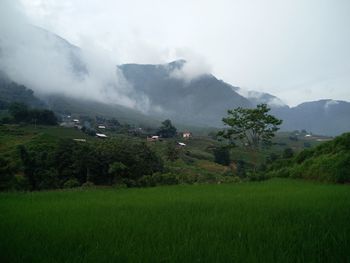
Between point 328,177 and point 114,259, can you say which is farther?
point 328,177

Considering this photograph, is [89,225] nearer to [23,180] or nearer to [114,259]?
[114,259]

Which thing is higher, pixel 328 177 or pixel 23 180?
pixel 328 177

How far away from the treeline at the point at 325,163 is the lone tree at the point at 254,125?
11.8 ft

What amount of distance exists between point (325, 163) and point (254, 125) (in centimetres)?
1308

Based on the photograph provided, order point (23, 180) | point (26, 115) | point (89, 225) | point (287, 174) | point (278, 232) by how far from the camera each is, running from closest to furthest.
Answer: point (278, 232)
point (89, 225)
point (287, 174)
point (23, 180)
point (26, 115)

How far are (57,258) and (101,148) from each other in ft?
95.1

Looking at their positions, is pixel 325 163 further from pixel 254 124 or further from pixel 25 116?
pixel 25 116

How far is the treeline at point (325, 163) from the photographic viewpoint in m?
19.0

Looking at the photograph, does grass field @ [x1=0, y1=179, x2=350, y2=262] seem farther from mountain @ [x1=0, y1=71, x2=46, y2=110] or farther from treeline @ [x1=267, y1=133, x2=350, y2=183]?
mountain @ [x1=0, y1=71, x2=46, y2=110]

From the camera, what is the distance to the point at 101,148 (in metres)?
32.6

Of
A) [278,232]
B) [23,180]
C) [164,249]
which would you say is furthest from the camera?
[23,180]

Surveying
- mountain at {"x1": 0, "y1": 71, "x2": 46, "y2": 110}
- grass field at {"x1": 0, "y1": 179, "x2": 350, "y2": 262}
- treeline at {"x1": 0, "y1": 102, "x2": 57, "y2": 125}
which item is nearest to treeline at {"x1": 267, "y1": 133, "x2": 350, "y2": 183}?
grass field at {"x1": 0, "y1": 179, "x2": 350, "y2": 262}

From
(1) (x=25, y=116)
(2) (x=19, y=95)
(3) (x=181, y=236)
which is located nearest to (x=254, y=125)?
(3) (x=181, y=236)

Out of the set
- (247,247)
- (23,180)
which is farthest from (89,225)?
(23,180)
